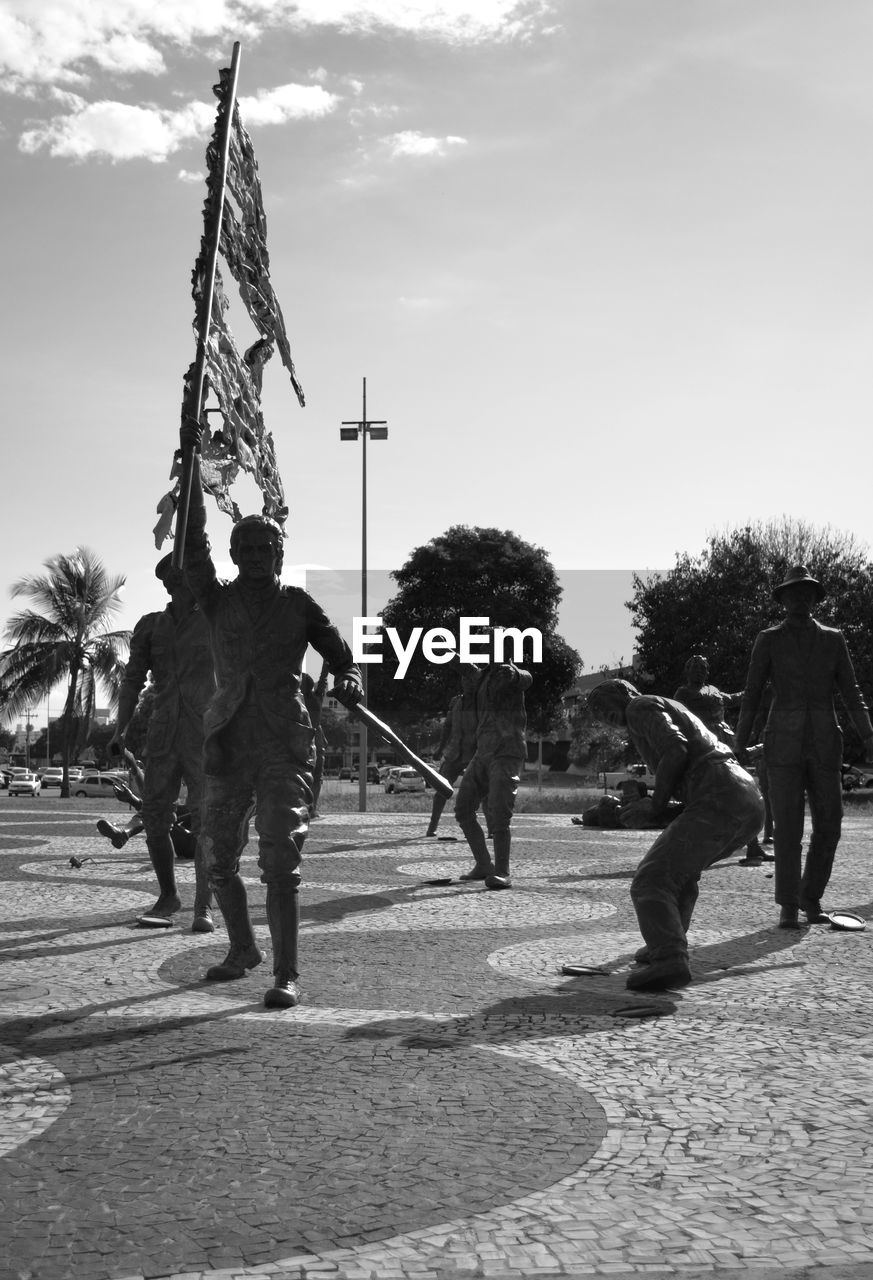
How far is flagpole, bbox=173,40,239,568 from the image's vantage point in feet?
17.4

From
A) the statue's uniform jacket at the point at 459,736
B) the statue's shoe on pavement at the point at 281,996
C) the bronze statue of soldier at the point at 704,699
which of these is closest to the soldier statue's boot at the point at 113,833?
the statue's uniform jacket at the point at 459,736

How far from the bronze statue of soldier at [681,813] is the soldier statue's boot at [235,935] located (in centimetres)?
170

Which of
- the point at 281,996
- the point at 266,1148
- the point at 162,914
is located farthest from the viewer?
the point at 162,914

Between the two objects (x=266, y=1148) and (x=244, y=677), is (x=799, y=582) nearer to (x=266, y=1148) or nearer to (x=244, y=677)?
(x=244, y=677)

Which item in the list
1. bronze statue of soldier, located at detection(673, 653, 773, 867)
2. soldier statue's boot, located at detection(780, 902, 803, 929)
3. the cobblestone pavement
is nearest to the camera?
the cobblestone pavement

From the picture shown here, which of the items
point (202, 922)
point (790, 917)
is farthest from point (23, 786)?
point (790, 917)

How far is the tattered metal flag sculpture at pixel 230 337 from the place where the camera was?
18.5 feet

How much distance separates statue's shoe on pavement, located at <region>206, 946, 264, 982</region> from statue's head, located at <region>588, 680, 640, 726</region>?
1.97 metres

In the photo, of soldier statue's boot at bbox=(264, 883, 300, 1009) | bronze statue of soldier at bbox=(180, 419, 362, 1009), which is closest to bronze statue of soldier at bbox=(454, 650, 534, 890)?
bronze statue of soldier at bbox=(180, 419, 362, 1009)

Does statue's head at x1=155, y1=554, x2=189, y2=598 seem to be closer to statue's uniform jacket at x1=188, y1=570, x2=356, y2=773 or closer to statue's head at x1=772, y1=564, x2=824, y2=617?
statue's uniform jacket at x1=188, y1=570, x2=356, y2=773

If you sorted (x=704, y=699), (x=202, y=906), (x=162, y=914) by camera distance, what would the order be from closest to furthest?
(x=202, y=906) → (x=162, y=914) → (x=704, y=699)

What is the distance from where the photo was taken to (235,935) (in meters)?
5.59

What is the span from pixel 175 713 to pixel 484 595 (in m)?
42.6

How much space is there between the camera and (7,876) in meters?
10.1
